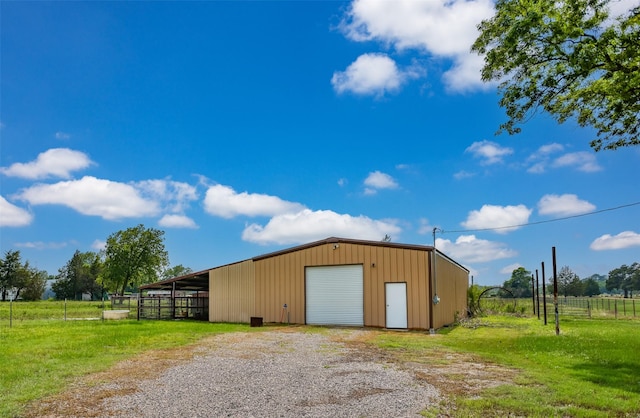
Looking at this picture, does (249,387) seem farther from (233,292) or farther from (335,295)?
(233,292)

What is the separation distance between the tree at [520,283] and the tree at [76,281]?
211ft

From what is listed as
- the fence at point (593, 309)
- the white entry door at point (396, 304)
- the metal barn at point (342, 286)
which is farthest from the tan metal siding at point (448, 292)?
the fence at point (593, 309)

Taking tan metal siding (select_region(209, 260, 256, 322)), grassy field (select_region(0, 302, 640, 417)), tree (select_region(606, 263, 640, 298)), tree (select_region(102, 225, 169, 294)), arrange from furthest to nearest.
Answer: tree (select_region(606, 263, 640, 298)) → tree (select_region(102, 225, 169, 294)) → tan metal siding (select_region(209, 260, 256, 322)) → grassy field (select_region(0, 302, 640, 417))

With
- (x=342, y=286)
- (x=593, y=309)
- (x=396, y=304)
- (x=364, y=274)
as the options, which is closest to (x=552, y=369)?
(x=396, y=304)

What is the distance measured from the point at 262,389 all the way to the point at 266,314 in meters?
14.4

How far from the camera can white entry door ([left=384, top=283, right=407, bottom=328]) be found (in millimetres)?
18344

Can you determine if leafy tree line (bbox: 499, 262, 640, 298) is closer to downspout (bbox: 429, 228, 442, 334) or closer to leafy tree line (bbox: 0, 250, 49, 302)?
downspout (bbox: 429, 228, 442, 334)

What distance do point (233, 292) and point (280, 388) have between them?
16.1 metres

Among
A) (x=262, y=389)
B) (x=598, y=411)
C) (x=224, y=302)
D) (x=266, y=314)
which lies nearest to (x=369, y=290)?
(x=266, y=314)

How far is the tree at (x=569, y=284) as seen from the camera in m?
66.7

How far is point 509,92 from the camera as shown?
11102 mm

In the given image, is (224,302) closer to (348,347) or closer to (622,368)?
(348,347)

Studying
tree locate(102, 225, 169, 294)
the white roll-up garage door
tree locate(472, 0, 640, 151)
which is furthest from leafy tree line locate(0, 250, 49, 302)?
tree locate(472, 0, 640, 151)

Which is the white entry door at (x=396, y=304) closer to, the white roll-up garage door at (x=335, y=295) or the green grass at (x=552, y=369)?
the white roll-up garage door at (x=335, y=295)
